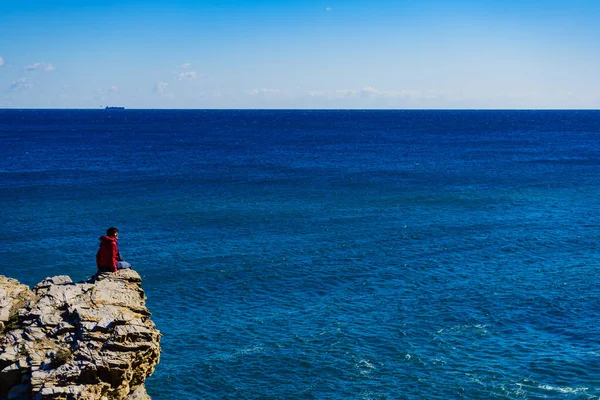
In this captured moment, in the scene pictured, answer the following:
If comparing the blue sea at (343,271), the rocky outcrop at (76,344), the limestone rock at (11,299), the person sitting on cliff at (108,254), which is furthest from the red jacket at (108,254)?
the blue sea at (343,271)

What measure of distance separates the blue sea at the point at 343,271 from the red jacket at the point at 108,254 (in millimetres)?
13698

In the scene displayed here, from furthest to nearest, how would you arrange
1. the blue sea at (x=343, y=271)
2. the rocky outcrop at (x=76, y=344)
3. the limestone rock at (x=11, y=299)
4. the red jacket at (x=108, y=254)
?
the blue sea at (x=343, y=271) < the red jacket at (x=108, y=254) < the limestone rock at (x=11, y=299) < the rocky outcrop at (x=76, y=344)

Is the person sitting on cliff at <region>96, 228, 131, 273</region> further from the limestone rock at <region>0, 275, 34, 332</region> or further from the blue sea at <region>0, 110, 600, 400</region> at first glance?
the blue sea at <region>0, 110, 600, 400</region>

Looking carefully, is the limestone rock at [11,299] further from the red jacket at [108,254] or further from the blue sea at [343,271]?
the blue sea at [343,271]

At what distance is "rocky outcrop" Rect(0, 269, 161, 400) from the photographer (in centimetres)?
2303

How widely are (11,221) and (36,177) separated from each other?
140 ft

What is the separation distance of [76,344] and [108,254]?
18.2 feet

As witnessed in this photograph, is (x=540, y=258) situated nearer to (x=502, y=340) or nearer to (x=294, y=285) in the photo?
(x=502, y=340)

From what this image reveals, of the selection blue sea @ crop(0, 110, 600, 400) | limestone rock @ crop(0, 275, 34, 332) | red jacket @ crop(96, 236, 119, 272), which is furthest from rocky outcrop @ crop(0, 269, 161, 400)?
blue sea @ crop(0, 110, 600, 400)

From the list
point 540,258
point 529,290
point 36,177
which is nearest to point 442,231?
point 540,258

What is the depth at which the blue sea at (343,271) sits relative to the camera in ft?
134

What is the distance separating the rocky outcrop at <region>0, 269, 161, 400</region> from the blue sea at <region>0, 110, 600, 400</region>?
1439 cm

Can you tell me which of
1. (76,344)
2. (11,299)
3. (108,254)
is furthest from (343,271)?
(76,344)

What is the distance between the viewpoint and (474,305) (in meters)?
52.5
